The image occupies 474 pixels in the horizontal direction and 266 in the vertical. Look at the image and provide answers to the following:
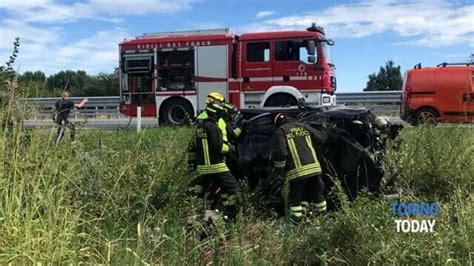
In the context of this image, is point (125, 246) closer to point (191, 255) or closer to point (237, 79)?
point (191, 255)

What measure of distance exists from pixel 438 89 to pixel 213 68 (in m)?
6.17

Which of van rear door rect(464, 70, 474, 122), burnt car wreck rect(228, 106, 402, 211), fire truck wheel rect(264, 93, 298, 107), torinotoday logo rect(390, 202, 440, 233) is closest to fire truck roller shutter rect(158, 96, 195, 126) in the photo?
fire truck wheel rect(264, 93, 298, 107)

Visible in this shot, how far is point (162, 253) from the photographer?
13.3ft

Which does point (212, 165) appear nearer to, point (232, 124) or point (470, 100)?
point (232, 124)

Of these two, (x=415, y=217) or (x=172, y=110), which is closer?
(x=415, y=217)

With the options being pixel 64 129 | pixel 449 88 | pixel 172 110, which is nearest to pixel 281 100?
pixel 172 110

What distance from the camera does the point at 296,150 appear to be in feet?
18.1

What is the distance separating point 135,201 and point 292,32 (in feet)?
35.2

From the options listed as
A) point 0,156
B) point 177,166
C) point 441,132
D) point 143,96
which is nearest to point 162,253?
point 0,156

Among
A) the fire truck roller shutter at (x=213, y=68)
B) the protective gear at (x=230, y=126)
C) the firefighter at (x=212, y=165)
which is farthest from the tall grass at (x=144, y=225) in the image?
the fire truck roller shutter at (x=213, y=68)

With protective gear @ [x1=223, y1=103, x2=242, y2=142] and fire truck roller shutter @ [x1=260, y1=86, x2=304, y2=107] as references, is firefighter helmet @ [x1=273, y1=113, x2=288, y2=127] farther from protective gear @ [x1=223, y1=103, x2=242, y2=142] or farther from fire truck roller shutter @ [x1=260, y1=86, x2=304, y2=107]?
fire truck roller shutter @ [x1=260, y1=86, x2=304, y2=107]

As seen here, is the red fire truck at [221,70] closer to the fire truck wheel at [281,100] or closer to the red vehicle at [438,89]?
the fire truck wheel at [281,100]

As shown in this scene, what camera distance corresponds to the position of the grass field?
355 cm

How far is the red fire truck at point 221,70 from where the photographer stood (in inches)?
579
